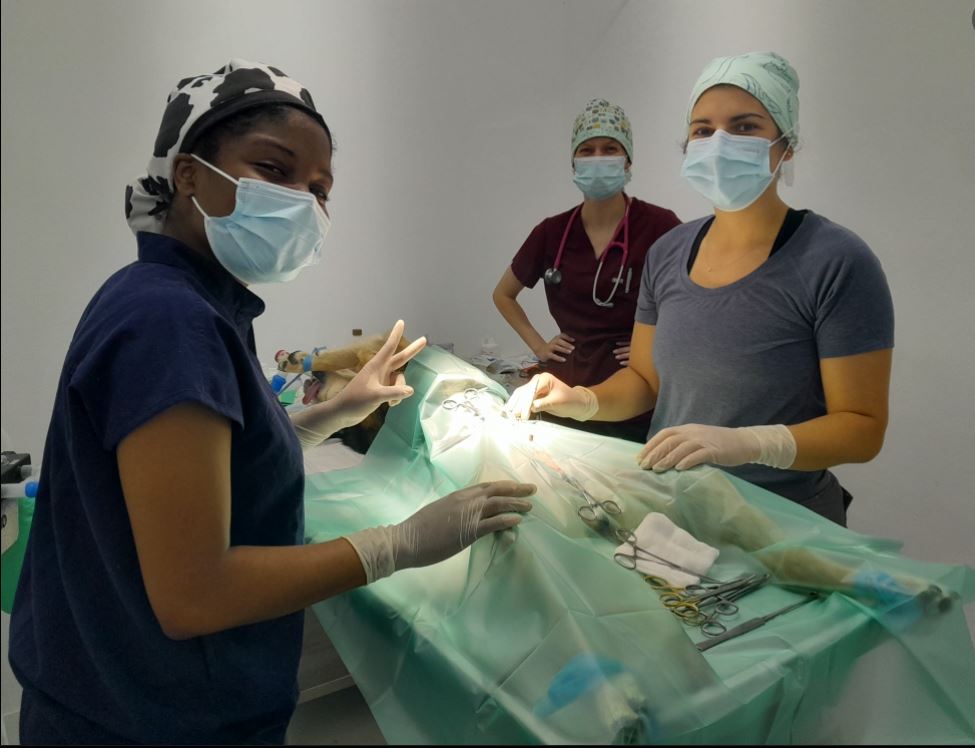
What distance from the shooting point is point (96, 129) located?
6.24 ft

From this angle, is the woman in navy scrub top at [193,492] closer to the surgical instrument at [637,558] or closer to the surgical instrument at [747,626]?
the surgical instrument at [637,558]

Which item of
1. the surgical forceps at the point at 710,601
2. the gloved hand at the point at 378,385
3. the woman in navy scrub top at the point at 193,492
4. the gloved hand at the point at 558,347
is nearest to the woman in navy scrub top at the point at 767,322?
the surgical forceps at the point at 710,601

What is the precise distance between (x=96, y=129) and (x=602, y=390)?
1.57 metres

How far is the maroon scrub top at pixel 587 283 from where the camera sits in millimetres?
1572

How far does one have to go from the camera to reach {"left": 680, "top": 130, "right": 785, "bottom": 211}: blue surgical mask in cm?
127

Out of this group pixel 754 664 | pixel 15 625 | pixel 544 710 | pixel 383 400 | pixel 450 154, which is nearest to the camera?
pixel 544 710

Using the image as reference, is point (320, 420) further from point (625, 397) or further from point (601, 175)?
point (601, 175)

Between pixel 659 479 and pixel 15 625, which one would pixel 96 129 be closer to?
pixel 15 625

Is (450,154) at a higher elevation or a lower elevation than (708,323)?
higher

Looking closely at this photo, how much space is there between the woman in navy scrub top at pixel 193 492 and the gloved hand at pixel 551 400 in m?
0.39

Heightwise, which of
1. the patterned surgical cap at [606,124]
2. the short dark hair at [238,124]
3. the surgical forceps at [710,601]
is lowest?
the surgical forceps at [710,601]

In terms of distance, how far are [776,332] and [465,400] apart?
67cm

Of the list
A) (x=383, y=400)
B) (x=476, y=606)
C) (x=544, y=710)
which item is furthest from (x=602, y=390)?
(x=544, y=710)

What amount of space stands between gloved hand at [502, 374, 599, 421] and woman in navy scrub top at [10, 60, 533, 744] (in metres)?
0.39
